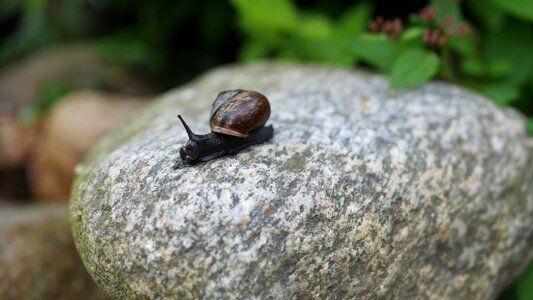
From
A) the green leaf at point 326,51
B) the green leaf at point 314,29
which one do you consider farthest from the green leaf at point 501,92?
the green leaf at point 314,29

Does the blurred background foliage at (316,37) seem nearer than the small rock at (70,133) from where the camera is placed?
Yes

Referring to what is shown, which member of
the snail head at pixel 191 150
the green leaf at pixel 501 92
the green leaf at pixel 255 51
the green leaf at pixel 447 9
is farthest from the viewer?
the green leaf at pixel 255 51

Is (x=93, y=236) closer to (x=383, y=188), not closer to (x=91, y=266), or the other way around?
(x=91, y=266)

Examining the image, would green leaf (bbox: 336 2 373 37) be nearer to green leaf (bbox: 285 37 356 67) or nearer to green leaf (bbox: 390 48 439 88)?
green leaf (bbox: 285 37 356 67)

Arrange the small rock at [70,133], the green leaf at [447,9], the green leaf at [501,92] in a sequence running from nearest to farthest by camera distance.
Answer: the green leaf at [501,92] → the green leaf at [447,9] → the small rock at [70,133]

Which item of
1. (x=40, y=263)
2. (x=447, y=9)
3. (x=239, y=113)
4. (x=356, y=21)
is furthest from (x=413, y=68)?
(x=40, y=263)

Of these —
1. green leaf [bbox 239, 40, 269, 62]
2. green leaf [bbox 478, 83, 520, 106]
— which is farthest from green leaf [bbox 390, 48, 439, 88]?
green leaf [bbox 239, 40, 269, 62]

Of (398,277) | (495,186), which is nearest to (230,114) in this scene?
(398,277)

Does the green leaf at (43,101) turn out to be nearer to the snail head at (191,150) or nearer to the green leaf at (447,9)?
the snail head at (191,150)
